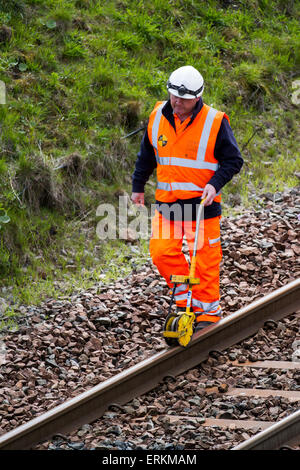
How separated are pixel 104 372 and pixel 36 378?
549mm

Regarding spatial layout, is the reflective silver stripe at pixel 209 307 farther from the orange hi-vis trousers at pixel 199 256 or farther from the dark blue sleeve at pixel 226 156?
the dark blue sleeve at pixel 226 156

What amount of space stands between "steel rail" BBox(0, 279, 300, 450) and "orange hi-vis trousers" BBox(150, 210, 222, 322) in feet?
0.70

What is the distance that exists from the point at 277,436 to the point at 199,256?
6.32 ft

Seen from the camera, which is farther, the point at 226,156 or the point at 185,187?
the point at 185,187

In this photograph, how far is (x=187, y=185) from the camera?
19.7ft

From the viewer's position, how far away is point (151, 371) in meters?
5.66

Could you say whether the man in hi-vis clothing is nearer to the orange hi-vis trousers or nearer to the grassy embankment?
the orange hi-vis trousers

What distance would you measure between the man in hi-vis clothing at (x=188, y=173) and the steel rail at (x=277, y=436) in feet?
5.39

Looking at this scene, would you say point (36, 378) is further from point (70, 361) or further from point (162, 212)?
point (162, 212)

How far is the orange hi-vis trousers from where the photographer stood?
6094 mm

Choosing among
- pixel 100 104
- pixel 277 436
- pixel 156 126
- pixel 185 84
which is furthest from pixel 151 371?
pixel 100 104

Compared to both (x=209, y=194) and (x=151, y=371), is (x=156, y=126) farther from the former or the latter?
(x=151, y=371)

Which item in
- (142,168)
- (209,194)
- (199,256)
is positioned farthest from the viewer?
(142,168)

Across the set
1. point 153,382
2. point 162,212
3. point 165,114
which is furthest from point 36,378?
point 165,114
